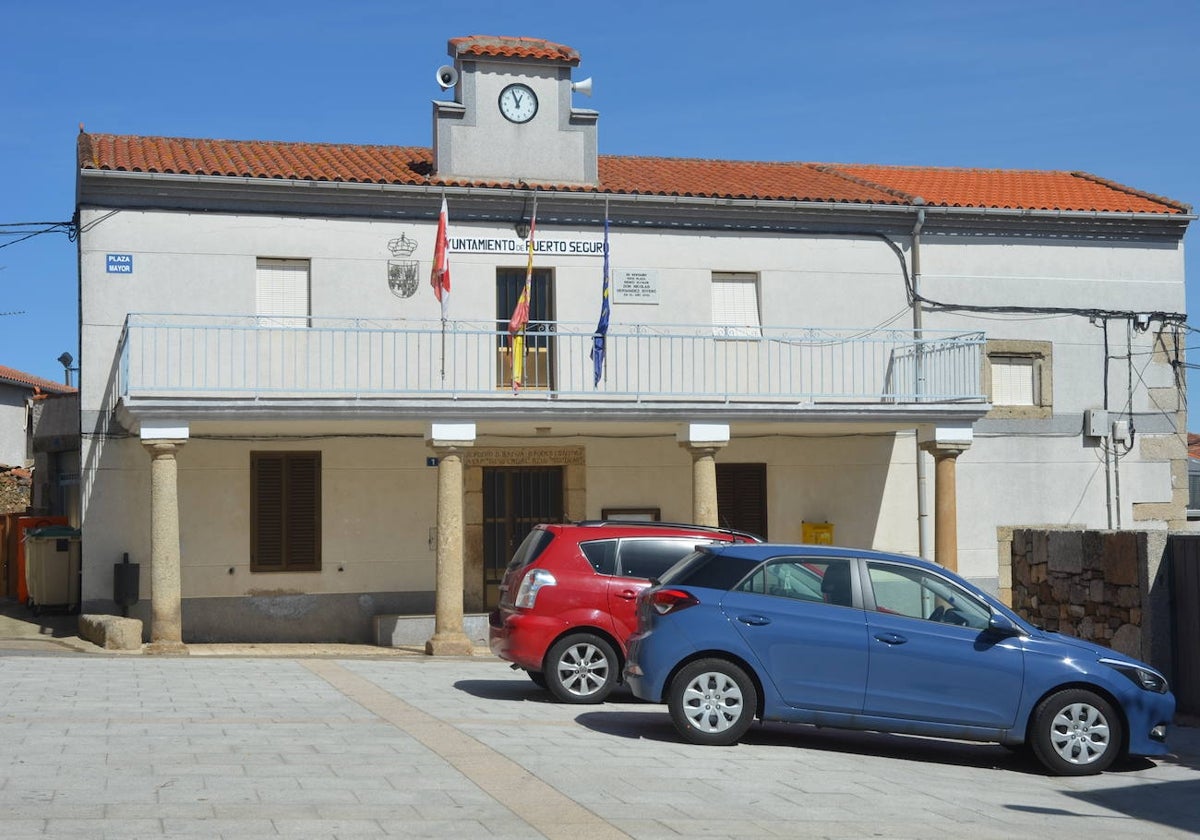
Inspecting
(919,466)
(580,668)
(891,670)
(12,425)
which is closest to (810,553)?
(891,670)

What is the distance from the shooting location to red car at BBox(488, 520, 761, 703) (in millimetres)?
12680

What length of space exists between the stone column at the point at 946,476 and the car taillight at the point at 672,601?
33.8ft

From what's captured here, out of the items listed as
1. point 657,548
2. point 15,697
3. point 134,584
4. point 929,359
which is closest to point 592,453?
point 929,359

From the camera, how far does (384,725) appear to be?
10914 mm

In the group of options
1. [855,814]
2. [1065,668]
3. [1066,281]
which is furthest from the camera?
[1066,281]

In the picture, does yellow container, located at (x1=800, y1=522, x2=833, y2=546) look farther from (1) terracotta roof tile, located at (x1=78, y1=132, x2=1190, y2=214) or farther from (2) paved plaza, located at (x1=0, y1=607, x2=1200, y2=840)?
(2) paved plaza, located at (x1=0, y1=607, x2=1200, y2=840)

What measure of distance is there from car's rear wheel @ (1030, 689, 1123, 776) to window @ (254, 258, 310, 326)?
1224 centimetres

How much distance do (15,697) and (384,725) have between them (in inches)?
133

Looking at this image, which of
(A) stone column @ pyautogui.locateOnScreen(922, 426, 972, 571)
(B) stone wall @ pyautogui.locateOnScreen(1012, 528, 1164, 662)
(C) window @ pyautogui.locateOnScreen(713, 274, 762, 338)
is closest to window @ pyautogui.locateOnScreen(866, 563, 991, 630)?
(B) stone wall @ pyautogui.locateOnScreen(1012, 528, 1164, 662)

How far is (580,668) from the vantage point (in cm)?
1274

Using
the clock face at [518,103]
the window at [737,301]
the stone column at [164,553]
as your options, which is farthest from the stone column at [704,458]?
the stone column at [164,553]

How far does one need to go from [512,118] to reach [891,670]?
12705 mm

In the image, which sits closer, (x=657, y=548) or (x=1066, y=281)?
(x=657, y=548)

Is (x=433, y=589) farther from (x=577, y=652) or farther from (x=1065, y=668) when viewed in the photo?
(x=1065, y=668)
